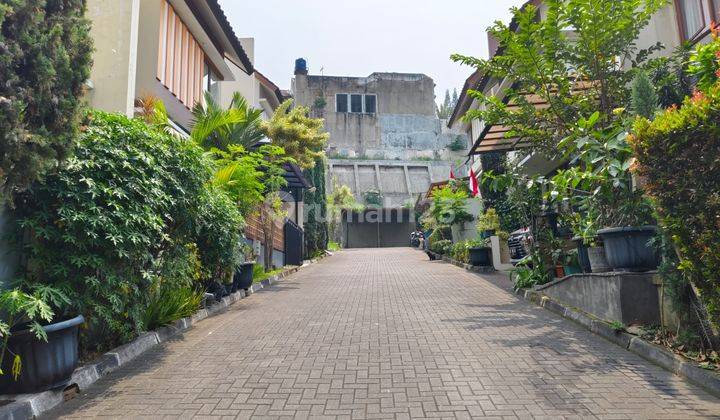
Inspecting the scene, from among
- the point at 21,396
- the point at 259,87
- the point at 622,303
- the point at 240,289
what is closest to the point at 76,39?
the point at 21,396

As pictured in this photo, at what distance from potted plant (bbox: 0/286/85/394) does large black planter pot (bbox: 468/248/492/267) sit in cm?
1244

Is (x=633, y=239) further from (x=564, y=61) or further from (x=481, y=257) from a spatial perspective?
(x=481, y=257)

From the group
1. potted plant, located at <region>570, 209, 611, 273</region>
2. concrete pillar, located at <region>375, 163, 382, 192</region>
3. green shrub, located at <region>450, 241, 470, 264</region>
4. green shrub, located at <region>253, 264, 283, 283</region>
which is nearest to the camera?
potted plant, located at <region>570, 209, 611, 273</region>

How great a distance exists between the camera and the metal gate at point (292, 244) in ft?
62.2

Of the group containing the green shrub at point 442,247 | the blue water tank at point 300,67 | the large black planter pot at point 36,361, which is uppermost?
the blue water tank at point 300,67

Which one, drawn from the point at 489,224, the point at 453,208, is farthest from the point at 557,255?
the point at 453,208

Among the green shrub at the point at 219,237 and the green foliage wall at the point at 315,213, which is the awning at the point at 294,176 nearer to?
the green foliage wall at the point at 315,213

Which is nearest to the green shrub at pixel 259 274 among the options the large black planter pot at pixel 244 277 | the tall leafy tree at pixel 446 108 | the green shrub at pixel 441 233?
the large black planter pot at pixel 244 277

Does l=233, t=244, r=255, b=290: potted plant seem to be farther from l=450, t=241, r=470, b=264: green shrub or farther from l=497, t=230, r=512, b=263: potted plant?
l=497, t=230, r=512, b=263: potted plant

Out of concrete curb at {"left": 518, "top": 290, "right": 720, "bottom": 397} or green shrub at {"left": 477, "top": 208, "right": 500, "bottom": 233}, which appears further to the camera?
green shrub at {"left": 477, "top": 208, "right": 500, "bottom": 233}

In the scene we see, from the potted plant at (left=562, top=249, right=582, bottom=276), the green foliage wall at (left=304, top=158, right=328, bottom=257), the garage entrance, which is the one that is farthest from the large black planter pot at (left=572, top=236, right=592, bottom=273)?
the garage entrance

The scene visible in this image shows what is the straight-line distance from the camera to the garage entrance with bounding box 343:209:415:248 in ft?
136

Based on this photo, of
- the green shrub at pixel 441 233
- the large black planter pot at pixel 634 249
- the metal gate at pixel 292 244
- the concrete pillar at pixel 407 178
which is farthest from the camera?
the concrete pillar at pixel 407 178

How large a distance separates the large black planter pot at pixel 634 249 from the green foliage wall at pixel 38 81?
6.24m
